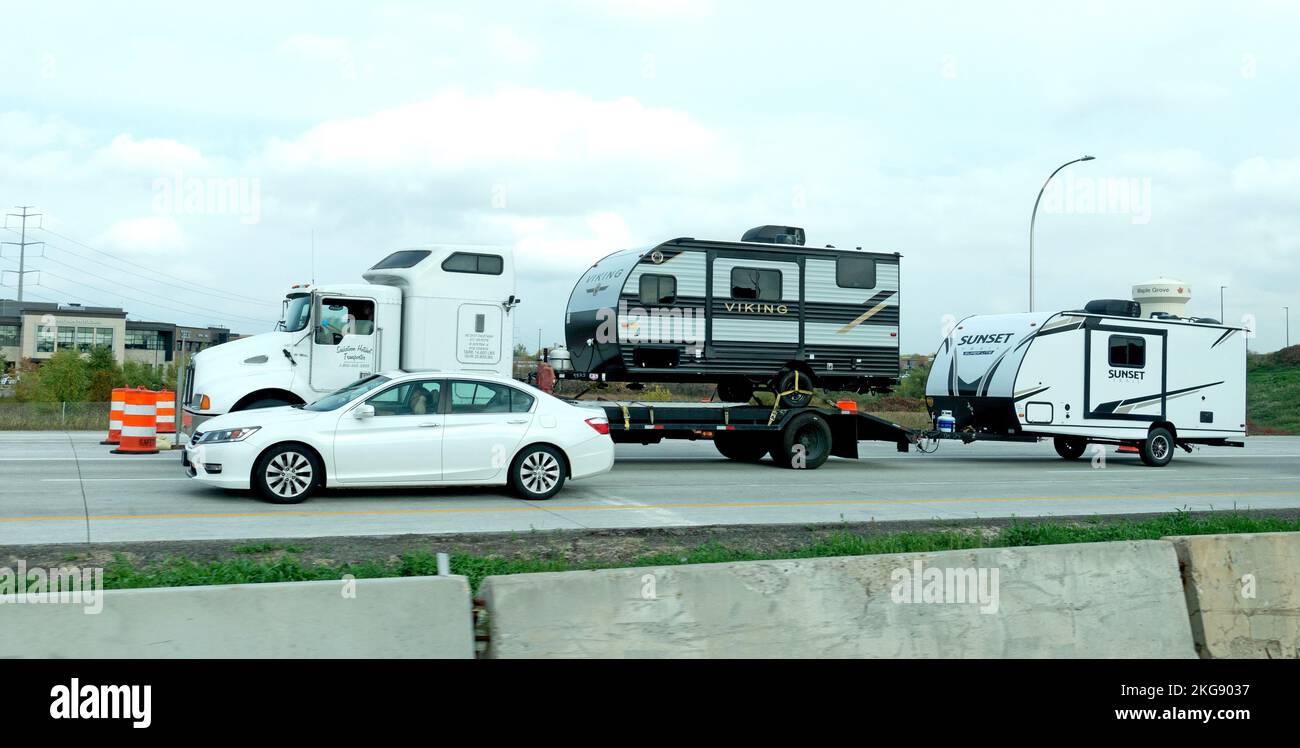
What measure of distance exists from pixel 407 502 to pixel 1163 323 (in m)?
15.6

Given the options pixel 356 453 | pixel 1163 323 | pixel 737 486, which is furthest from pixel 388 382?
pixel 1163 323

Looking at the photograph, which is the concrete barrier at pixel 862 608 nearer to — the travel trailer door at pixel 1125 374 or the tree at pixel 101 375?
the travel trailer door at pixel 1125 374

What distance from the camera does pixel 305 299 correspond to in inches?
610

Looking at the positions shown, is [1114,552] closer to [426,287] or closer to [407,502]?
[407,502]

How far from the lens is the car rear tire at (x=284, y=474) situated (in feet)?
38.8

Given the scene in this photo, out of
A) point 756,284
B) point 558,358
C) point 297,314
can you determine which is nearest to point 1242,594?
point 756,284

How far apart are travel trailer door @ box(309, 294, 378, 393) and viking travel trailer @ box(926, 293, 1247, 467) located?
10.3 m

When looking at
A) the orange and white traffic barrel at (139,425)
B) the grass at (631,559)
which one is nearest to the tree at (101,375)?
the orange and white traffic barrel at (139,425)

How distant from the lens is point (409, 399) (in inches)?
497

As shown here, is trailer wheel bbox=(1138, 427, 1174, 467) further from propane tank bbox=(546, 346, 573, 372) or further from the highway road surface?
propane tank bbox=(546, 346, 573, 372)
